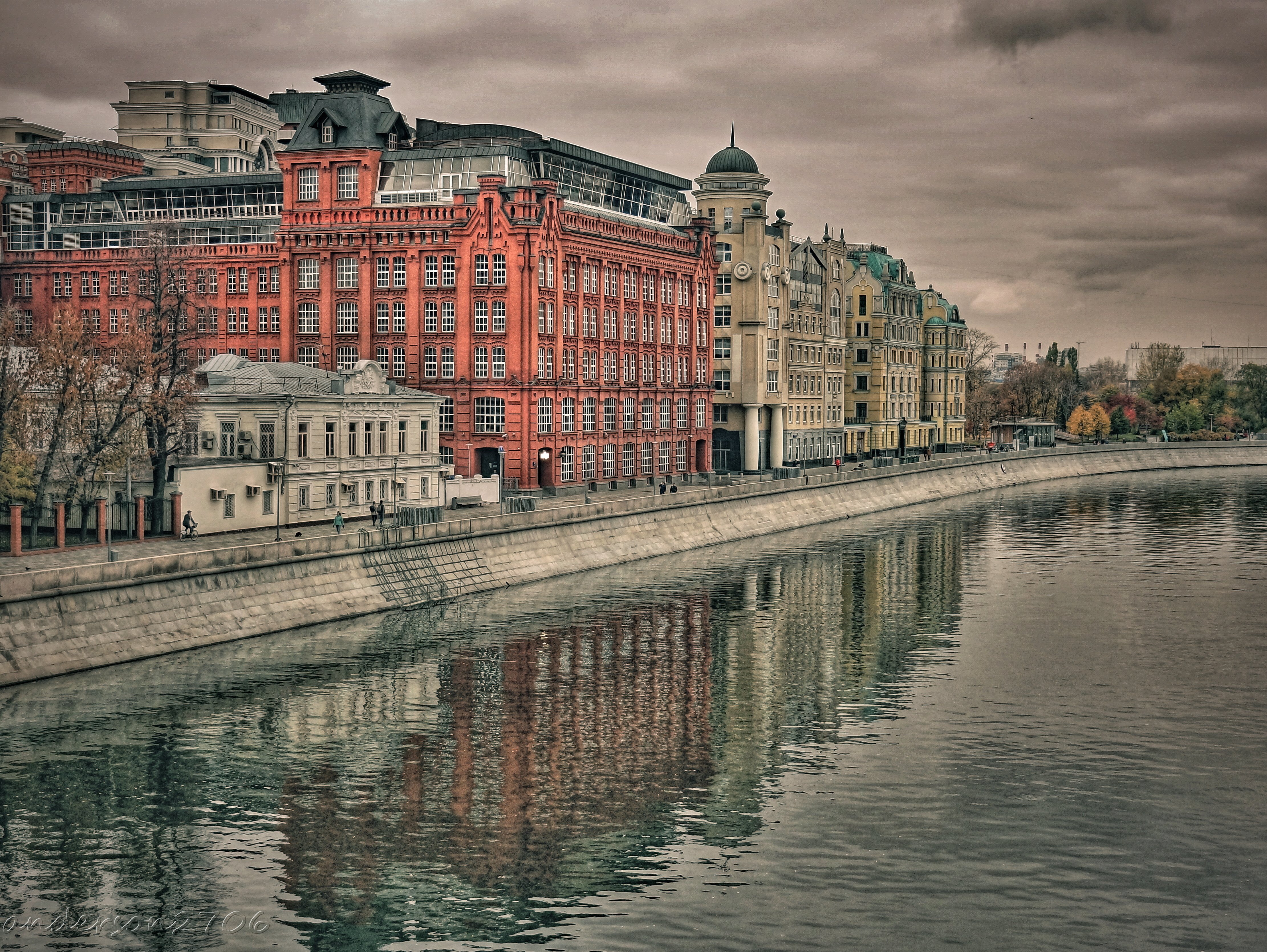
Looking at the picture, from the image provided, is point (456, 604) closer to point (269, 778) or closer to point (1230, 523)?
point (269, 778)

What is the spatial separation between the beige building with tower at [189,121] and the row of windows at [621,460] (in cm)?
6638

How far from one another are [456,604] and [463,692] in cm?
2041

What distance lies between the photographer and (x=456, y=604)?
2963 inches

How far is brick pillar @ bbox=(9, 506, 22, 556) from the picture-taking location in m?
64.4

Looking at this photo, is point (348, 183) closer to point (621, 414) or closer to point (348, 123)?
point (348, 123)

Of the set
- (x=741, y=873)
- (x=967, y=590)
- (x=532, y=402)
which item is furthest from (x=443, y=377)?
(x=741, y=873)

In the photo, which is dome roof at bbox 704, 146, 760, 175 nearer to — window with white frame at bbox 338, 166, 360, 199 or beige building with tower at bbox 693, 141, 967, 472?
beige building with tower at bbox 693, 141, 967, 472

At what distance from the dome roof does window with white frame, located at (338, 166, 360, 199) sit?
163 feet

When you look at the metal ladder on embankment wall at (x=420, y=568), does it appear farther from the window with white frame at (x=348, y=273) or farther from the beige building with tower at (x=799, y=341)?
the beige building with tower at (x=799, y=341)

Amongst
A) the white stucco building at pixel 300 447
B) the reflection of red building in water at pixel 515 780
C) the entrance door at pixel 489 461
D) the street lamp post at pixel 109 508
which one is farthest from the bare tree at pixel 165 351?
the entrance door at pixel 489 461

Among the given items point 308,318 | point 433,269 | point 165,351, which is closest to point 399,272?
point 433,269

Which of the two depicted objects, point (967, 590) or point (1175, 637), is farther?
point (967, 590)

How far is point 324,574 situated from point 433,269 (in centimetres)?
4533

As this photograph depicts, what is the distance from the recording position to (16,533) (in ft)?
214
